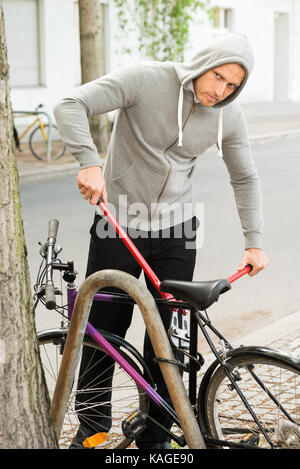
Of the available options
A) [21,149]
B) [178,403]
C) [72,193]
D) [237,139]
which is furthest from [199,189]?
[178,403]

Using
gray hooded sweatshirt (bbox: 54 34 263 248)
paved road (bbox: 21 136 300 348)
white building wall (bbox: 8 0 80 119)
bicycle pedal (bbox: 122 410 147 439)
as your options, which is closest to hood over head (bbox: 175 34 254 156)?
gray hooded sweatshirt (bbox: 54 34 263 248)

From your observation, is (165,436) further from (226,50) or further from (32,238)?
(32,238)

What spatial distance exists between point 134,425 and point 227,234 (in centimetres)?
559

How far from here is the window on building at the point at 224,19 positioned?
2848cm

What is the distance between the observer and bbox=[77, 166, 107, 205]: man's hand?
10.2 feet

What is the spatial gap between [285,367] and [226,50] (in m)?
1.27

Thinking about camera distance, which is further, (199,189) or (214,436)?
(199,189)

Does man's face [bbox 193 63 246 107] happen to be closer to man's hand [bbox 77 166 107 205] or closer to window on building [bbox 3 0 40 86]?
man's hand [bbox 77 166 107 205]

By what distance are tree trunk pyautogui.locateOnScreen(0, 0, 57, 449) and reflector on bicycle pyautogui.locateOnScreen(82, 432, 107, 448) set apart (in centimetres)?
76

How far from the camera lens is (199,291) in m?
3.04

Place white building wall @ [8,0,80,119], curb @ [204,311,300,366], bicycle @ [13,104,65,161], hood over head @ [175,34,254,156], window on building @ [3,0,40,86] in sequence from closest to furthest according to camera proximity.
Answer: hood over head @ [175,34,254,156] → curb @ [204,311,300,366] → bicycle @ [13,104,65,161] → window on building @ [3,0,40,86] → white building wall @ [8,0,80,119]

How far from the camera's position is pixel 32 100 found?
2114 centimetres

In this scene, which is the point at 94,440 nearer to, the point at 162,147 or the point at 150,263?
the point at 150,263

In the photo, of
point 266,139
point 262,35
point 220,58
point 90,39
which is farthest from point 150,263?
point 262,35
